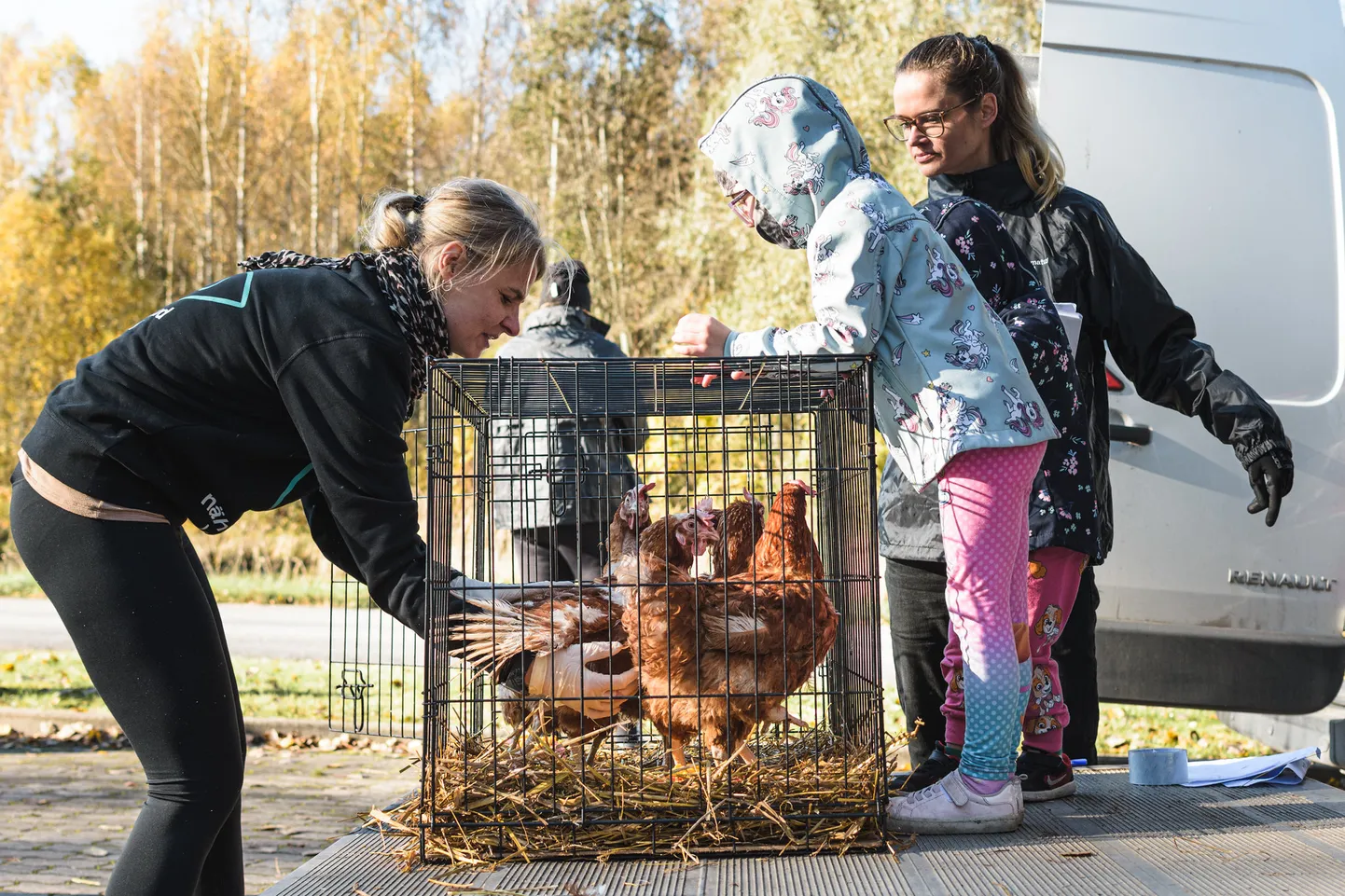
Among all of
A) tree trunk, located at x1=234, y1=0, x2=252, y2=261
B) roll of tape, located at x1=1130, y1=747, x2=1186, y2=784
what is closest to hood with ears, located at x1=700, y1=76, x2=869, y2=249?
roll of tape, located at x1=1130, y1=747, x2=1186, y2=784

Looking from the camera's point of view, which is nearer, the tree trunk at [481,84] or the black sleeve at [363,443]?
the black sleeve at [363,443]

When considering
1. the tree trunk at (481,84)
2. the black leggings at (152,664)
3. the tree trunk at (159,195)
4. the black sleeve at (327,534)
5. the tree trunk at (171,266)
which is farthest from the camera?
the tree trunk at (159,195)

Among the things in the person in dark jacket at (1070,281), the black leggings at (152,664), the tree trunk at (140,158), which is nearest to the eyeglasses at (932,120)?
the person in dark jacket at (1070,281)

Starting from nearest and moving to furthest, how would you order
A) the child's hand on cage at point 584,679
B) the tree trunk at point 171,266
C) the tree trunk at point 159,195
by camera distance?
the child's hand on cage at point 584,679, the tree trunk at point 171,266, the tree trunk at point 159,195

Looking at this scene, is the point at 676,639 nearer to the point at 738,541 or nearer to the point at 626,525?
the point at 738,541

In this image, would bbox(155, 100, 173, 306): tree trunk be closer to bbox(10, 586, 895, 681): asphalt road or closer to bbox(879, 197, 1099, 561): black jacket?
bbox(10, 586, 895, 681): asphalt road

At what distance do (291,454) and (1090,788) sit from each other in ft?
6.58

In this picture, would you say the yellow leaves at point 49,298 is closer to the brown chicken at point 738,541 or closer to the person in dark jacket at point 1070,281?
the brown chicken at point 738,541

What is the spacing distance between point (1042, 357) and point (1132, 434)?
4.25 feet

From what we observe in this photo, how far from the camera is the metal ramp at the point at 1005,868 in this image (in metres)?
1.94

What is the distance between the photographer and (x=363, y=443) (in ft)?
6.37

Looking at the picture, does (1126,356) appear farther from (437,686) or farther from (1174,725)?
(1174,725)

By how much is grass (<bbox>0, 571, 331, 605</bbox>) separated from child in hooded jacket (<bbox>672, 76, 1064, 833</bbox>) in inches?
403

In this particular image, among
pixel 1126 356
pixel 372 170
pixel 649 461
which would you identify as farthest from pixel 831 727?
pixel 372 170
